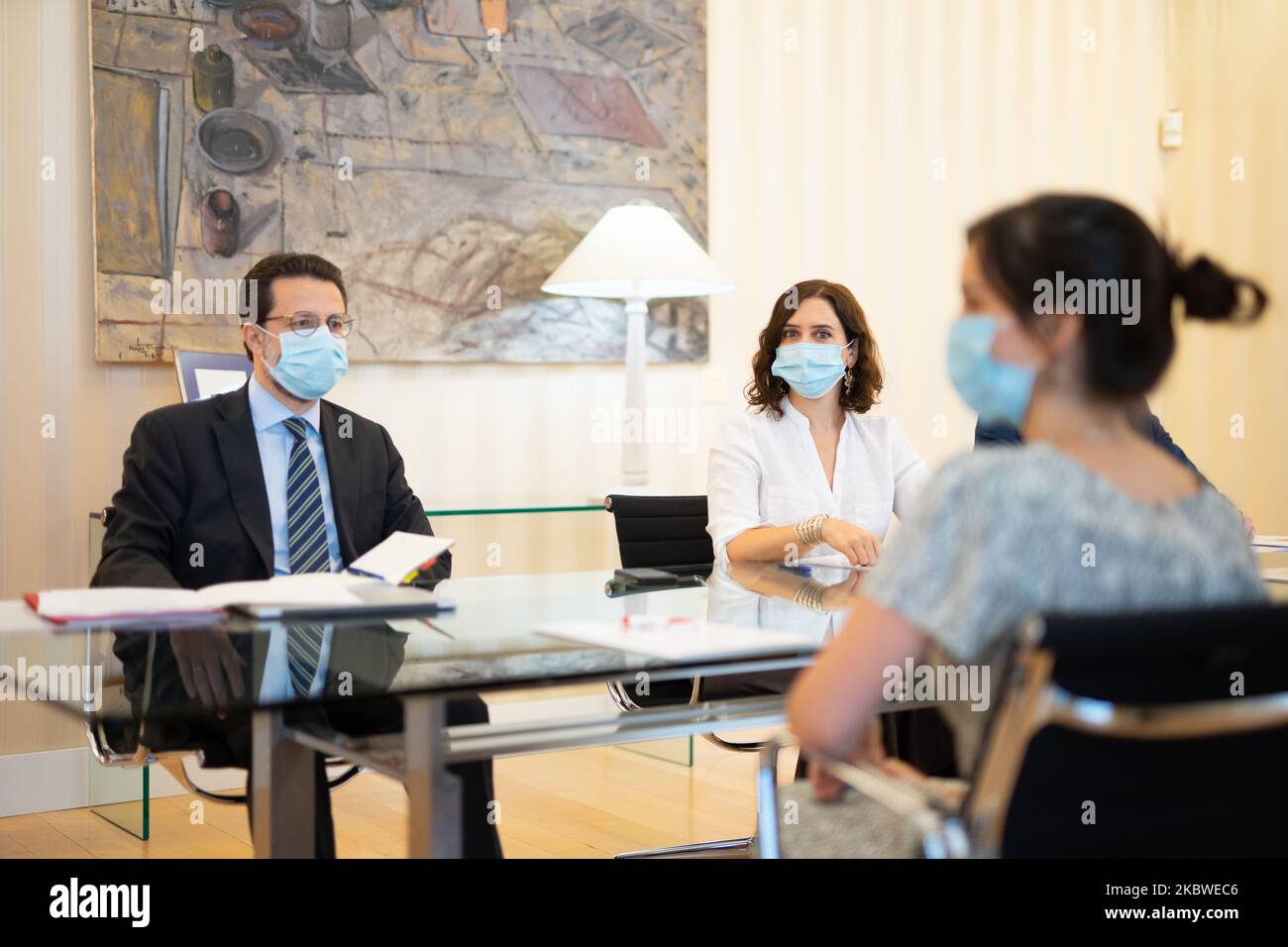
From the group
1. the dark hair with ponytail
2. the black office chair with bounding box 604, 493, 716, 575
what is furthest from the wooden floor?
the dark hair with ponytail

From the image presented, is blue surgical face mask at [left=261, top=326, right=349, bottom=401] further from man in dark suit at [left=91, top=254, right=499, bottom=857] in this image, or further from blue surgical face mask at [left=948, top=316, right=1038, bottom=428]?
blue surgical face mask at [left=948, top=316, right=1038, bottom=428]

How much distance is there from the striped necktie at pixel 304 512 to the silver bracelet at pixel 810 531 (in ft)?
3.10

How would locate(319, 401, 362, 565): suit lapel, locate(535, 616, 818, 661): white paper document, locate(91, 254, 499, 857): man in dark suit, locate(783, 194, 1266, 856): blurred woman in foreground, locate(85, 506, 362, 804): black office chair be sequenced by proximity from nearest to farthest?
locate(783, 194, 1266, 856): blurred woman in foreground → locate(535, 616, 818, 661): white paper document → locate(85, 506, 362, 804): black office chair → locate(91, 254, 499, 857): man in dark suit → locate(319, 401, 362, 565): suit lapel

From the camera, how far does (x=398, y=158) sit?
13.1 feet

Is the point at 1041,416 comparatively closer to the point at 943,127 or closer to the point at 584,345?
the point at 584,345

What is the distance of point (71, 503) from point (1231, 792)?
3.20 meters

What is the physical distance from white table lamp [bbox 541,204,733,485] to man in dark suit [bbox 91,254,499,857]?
53.7 inches

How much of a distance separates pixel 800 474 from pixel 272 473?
1186 mm

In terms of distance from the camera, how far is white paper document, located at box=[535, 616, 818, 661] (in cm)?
157

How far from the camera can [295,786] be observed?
1.70 meters

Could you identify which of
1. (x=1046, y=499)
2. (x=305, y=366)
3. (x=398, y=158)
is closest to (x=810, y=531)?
(x=305, y=366)

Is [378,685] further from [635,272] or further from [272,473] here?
[635,272]

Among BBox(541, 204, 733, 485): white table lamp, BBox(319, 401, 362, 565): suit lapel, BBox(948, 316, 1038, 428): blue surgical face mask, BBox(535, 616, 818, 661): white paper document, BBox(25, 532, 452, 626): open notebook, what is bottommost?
BBox(535, 616, 818, 661): white paper document
